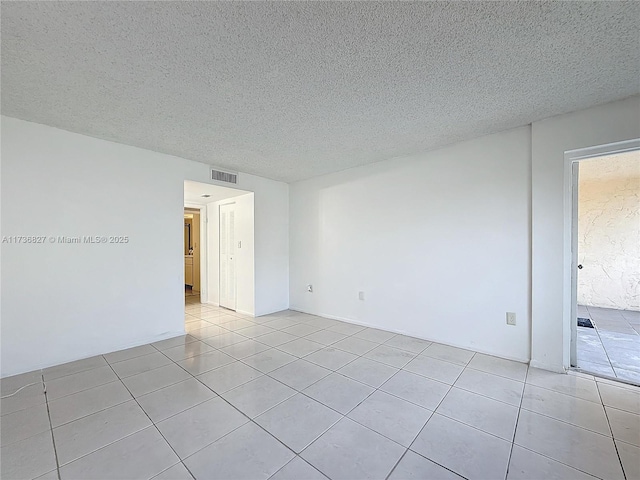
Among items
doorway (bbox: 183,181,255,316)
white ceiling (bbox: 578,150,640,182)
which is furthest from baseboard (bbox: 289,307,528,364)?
white ceiling (bbox: 578,150,640,182)

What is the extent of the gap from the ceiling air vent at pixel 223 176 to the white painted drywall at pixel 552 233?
12.7 ft

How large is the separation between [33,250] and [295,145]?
292 cm

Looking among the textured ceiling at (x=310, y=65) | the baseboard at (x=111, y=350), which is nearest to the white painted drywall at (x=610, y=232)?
the textured ceiling at (x=310, y=65)

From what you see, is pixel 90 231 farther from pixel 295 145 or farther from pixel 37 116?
pixel 295 145

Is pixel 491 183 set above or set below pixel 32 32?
below

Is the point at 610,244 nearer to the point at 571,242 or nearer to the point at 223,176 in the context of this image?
the point at 571,242

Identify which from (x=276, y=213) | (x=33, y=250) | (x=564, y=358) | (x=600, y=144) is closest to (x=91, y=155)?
(x=33, y=250)

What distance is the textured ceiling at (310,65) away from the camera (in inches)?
55.8

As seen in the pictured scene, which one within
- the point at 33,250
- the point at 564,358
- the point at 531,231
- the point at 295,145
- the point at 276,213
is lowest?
the point at 564,358

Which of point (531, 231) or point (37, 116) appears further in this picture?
point (531, 231)

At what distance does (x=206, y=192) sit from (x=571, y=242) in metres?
4.87

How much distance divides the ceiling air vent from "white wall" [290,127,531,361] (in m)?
1.37

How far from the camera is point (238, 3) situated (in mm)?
1345

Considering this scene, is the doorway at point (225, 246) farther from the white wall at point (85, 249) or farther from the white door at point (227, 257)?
the white wall at point (85, 249)
